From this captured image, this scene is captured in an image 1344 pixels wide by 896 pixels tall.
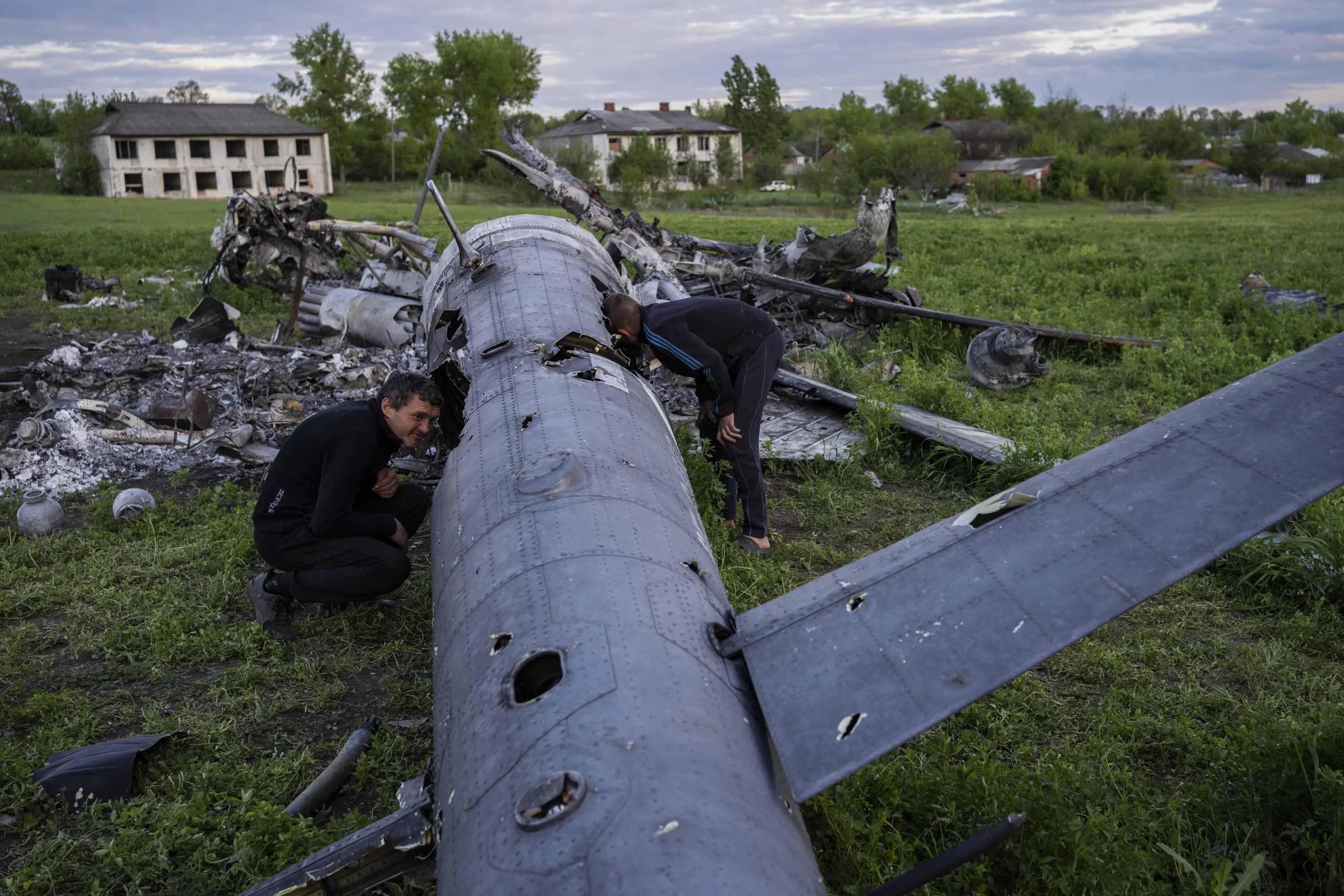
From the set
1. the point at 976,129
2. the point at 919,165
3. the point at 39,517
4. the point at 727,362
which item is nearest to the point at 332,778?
the point at 727,362

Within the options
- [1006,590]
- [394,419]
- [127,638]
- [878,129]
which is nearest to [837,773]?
[1006,590]

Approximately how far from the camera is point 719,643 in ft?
10.5

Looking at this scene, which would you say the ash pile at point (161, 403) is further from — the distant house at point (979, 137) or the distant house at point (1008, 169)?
the distant house at point (979, 137)

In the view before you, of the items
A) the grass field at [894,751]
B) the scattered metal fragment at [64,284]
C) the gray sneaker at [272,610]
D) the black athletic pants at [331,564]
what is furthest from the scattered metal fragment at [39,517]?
the scattered metal fragment at [64,284]

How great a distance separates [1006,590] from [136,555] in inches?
235

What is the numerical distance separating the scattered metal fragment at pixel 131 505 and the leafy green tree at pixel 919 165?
159ft

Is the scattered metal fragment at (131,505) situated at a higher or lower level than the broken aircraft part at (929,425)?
lower

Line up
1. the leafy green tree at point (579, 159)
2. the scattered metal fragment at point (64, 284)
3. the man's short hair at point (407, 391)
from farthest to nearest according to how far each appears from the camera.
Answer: the leafy green tree at point (579, 159)
the scattered metal fragment at point (64, 284)
the man's short hair at point (407, 391)

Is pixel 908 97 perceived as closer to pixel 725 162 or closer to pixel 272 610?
pixel 725 162

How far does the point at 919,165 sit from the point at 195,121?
4324cm

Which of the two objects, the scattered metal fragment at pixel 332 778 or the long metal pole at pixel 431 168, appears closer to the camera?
the scattered metal fragment at pixel 332 778

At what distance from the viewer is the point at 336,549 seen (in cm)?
529

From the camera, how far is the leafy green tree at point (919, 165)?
5169 cm

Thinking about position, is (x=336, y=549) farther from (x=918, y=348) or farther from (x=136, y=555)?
(x=918, y=348)
